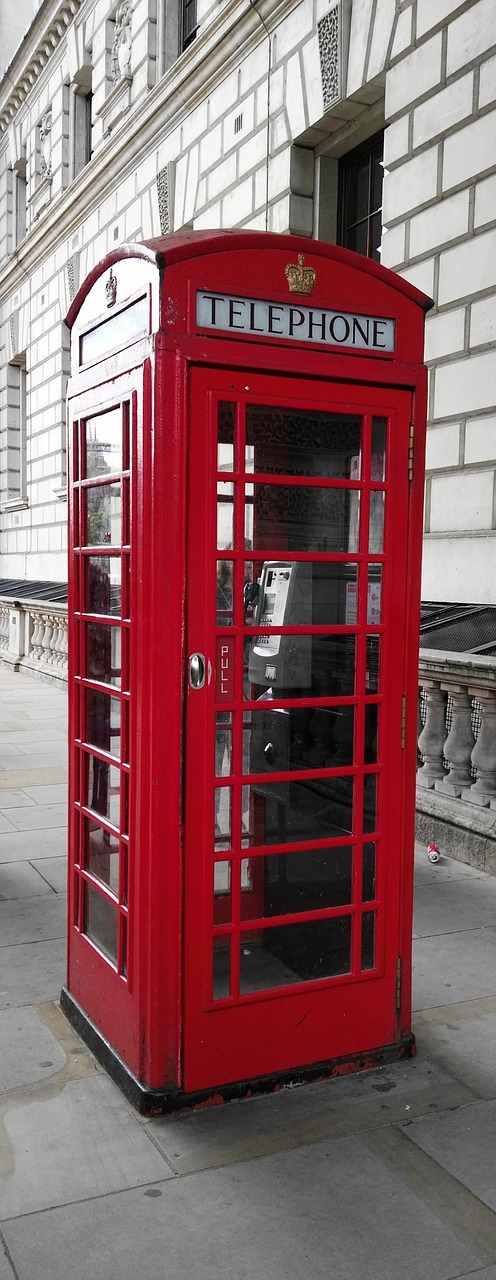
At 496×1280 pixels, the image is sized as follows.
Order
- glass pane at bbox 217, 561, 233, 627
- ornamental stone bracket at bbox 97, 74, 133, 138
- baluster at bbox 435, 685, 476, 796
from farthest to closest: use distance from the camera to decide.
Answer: ornamental stone bracket at bbox 97, 74, 133, 138, baluster at bbox 435, 685, 476, 796, glass pane at bbox 217, 561, 233, 627

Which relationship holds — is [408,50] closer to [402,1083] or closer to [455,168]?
[455,168]

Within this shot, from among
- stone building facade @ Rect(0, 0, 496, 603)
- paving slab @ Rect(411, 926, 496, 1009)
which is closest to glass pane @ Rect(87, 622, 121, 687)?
paving slab @ Rect(411, 926, 496, 1009)

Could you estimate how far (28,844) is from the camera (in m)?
5.68

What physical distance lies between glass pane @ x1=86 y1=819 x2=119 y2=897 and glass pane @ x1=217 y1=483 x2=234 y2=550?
990mm

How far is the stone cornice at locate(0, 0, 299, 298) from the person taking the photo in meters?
11.1

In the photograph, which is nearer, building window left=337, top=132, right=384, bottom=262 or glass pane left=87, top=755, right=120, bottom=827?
glass pane left=87, top=755, right=120, bottom=827

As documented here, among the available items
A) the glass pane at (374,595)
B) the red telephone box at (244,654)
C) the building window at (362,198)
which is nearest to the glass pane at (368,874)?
the red telephone box at (244,654)

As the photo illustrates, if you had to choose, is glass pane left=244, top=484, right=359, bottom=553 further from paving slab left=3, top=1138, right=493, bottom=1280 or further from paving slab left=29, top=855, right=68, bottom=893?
paving slab left=29, top=855, right=68, bottom=893

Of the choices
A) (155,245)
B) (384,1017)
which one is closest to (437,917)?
(384,1017)

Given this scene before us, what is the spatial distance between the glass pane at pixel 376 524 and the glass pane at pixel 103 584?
2.43 feet

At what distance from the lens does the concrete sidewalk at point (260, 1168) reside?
87.6 inches

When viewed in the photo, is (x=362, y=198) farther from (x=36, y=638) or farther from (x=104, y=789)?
(x=104, y=789)

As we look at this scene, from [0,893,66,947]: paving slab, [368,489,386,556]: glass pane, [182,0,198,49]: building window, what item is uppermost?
[182,0,198,49]: building window

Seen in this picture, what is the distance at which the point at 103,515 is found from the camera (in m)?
3.05
